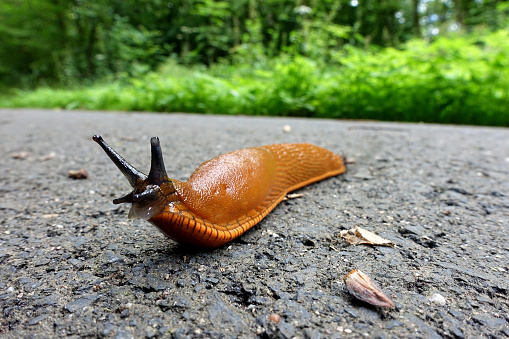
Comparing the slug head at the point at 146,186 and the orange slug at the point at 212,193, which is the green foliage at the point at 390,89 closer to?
the orange slug at the point at 212,193

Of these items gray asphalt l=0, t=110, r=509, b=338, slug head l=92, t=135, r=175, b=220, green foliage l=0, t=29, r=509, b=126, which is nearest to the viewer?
gray asphalt l=0, t=110, r=509, b=338

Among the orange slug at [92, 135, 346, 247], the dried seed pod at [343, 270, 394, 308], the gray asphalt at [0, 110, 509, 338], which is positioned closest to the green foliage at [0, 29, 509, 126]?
the gray asphalt at [0, 110, 509, 338]

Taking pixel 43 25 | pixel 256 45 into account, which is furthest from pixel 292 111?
pixel 43 25

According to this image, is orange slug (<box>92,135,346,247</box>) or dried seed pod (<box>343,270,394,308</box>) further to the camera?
orange slug (<box>92,135,346,247</box>)

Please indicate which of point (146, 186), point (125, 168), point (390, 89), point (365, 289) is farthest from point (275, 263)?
point (390, 89)

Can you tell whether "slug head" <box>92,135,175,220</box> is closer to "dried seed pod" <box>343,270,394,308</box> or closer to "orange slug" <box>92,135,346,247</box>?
"orange slug" <box>92,135,346,247</box>

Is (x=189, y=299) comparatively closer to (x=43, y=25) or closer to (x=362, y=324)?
(x=362, y=324)

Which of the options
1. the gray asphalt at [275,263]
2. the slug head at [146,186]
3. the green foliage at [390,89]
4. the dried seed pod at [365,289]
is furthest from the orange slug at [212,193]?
the green foliage at [390,89]
